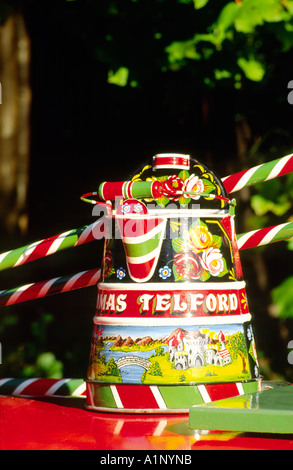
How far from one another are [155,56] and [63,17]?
625 mm

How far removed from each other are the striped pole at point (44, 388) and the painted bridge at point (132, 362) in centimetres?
47

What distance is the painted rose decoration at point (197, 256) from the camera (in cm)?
187

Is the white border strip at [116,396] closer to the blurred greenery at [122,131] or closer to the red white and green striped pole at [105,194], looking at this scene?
the red white and green striped pole at [105,194]

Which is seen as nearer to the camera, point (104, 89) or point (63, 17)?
point (63, 17)

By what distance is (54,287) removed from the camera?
2.35 m

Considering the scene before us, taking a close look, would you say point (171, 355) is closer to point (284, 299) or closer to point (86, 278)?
point (86, 278)

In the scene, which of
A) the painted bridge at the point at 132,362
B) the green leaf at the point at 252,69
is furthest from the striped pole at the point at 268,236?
the green leaf at the point at 252,69

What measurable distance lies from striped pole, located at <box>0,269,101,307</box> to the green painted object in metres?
0.79

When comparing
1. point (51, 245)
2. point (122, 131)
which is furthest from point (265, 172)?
point (122, 131)

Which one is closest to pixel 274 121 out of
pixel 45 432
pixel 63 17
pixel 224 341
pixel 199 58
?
pixel 199 58

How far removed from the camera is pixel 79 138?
4.44 metres

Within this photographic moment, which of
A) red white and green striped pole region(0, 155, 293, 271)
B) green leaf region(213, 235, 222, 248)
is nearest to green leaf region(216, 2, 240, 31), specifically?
red white and green striped pole region(0, 155, 293, 271)

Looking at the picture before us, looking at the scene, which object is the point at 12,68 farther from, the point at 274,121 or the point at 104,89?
the point at 274,121

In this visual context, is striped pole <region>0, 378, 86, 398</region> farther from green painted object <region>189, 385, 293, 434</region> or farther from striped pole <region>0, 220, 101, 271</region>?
green painted object <region>189, 385, 293, 434</region>
